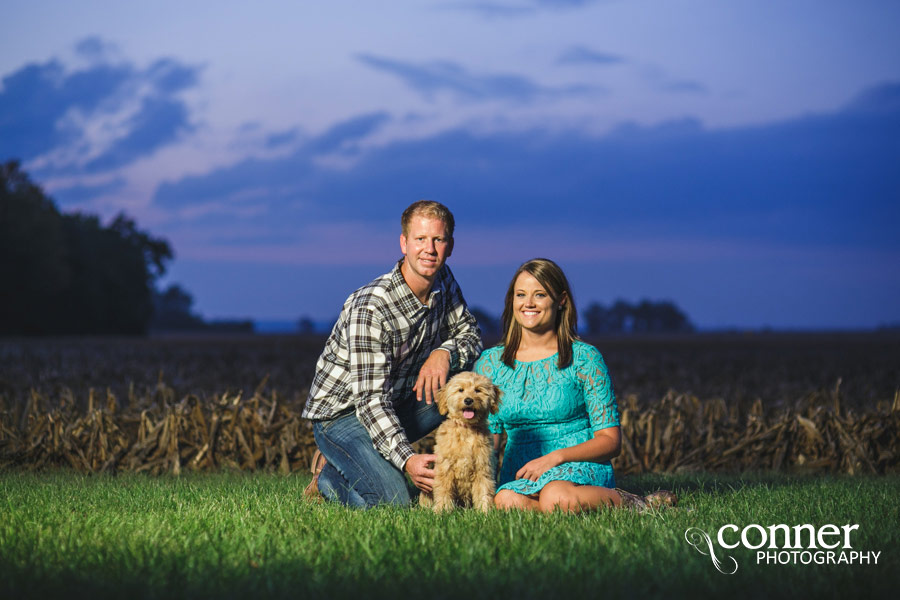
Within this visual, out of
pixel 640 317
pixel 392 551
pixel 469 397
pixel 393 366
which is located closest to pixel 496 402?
pixel 469 397

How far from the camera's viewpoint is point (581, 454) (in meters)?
5.96

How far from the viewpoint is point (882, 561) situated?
15.4 ft

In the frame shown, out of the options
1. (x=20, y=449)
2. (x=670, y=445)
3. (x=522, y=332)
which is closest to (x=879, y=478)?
(x=670, y=445)

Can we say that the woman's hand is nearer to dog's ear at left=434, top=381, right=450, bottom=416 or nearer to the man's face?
dog's ear at left=434, top=381, right=450, bottom=416

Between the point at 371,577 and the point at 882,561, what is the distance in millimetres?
2829

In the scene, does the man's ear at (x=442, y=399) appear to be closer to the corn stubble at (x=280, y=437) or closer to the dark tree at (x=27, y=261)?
the corn stubble at (x=280, y=437)

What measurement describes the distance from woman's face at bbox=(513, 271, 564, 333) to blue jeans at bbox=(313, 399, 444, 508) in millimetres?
1270

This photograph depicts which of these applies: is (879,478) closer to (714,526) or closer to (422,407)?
(714,526)

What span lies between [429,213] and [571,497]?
2.24 meters

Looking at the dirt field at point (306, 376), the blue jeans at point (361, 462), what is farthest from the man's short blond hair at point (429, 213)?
the dirt field at point (306, 376)

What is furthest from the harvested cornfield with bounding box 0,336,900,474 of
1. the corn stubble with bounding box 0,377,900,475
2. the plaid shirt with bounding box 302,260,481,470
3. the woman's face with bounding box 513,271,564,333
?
the woman's face with bounding box 513,271,564,333

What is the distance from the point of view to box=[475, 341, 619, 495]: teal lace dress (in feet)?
19.9

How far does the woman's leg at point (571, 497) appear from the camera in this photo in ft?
19.1

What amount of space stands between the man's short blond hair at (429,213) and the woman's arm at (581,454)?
177 centimetres
